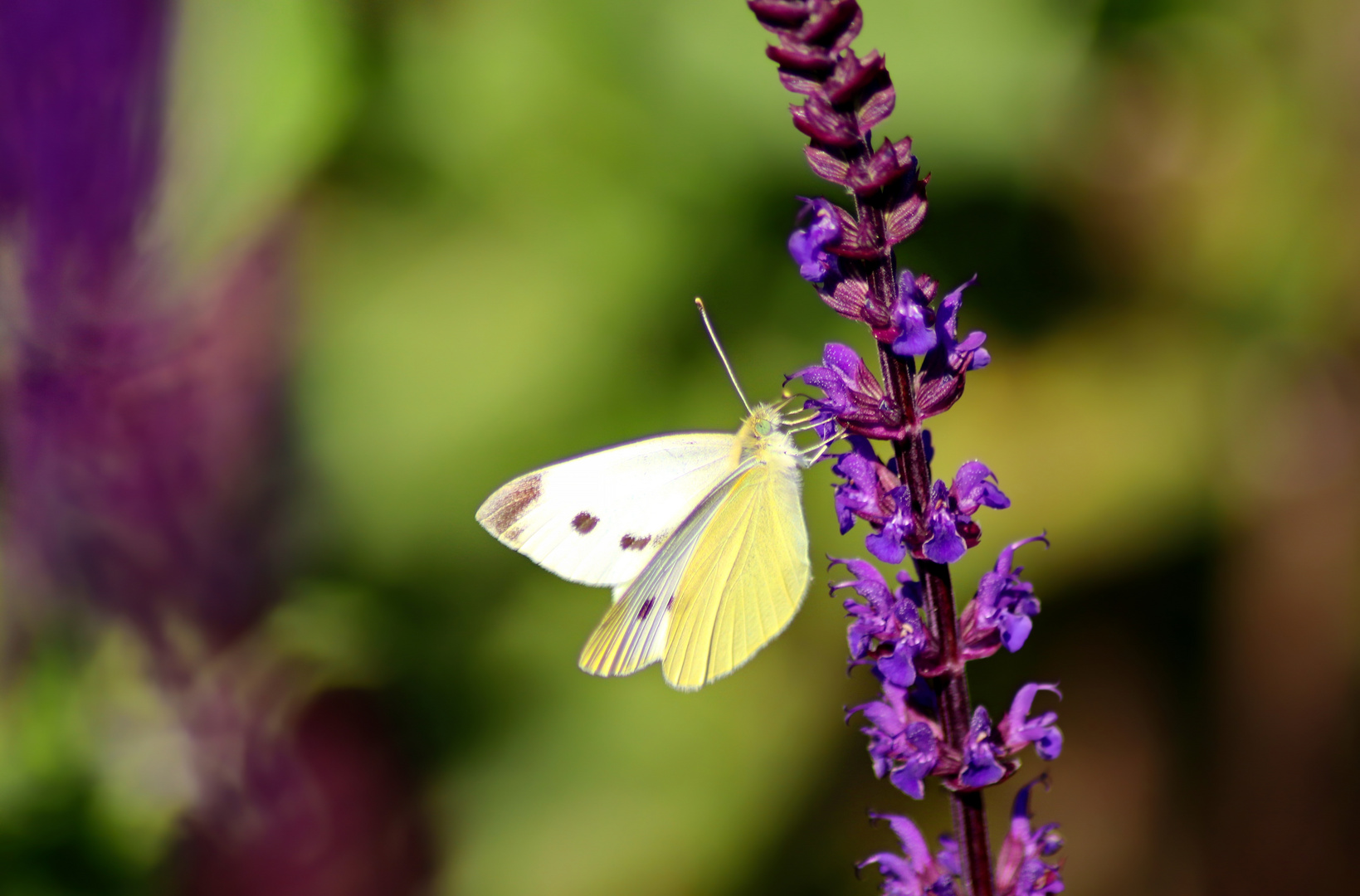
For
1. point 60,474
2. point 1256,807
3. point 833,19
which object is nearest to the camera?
point 833,19

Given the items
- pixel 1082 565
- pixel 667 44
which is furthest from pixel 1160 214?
pixel 667 44

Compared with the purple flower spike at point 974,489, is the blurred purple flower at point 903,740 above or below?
below

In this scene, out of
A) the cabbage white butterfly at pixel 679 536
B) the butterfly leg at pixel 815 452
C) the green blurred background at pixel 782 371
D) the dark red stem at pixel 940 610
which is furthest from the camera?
the green blurred background at pixel 782 371

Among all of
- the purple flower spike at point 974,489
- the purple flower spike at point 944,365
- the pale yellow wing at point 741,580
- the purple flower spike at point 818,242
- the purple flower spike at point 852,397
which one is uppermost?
the purple flower spike at point 818,242

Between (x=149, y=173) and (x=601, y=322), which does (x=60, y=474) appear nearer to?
(x=149, y=173)

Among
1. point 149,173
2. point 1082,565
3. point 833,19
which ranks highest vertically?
point 833,19

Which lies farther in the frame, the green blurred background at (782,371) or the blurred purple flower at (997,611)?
the green blurred background at (782,371)

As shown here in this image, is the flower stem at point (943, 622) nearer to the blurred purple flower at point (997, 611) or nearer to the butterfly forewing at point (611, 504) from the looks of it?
the blurred purple flower at point (997, 611)

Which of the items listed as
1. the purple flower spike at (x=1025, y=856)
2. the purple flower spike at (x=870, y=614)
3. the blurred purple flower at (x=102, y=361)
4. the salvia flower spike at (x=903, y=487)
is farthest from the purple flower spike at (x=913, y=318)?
the blurred purple flower at (x=102, y=361)

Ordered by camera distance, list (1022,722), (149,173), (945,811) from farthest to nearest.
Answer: (945,811), (149,173), (1022,722)
